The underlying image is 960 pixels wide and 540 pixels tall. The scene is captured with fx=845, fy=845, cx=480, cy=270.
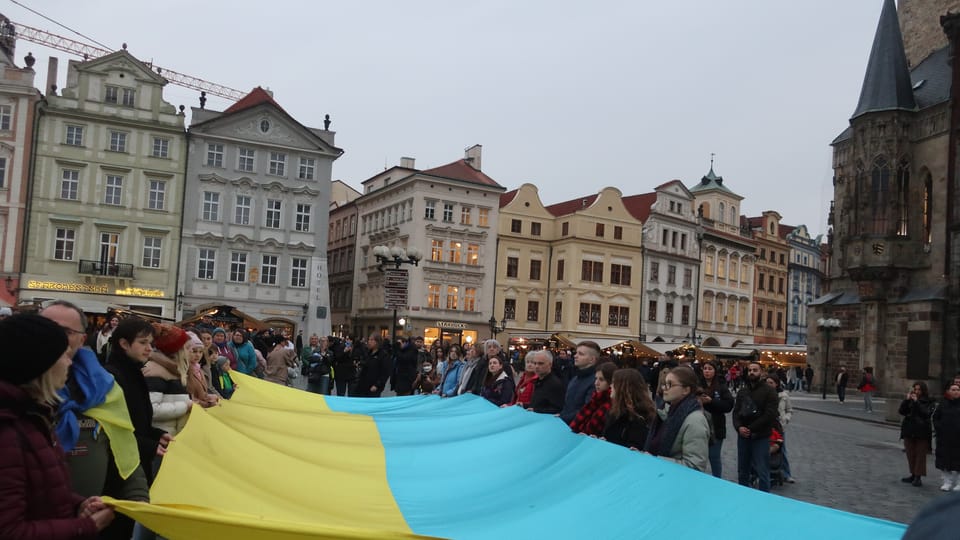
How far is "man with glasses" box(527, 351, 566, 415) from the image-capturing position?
35.6 feet

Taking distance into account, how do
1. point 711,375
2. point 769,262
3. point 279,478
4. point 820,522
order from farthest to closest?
point 769,262, point 711,375, point 279,478, point 820,522

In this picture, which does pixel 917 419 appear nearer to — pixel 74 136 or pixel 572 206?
pixel 74 136

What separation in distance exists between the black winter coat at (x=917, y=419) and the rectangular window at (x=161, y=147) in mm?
40987

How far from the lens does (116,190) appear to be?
148 feet

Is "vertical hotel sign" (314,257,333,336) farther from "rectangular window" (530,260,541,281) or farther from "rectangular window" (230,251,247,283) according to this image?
"rectangular window" (530,260,541,281)

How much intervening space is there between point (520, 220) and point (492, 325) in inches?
427

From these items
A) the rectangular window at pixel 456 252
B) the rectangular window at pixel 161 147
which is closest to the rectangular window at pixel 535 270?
the rectangular window at pixel 456 252

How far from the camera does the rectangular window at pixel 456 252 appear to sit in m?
58.7

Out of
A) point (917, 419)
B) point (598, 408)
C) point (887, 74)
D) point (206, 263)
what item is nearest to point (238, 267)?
point (206, 263)

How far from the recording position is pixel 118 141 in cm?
4534

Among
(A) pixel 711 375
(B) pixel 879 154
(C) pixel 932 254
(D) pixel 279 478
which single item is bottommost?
(D) pixel 279 478

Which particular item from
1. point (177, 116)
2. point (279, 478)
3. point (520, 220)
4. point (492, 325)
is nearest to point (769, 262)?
point (520, 220)

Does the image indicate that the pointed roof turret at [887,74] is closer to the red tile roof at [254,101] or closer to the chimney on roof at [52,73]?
the red tile roof at [254,101]

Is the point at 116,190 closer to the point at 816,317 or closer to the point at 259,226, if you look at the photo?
the point at 259,226
